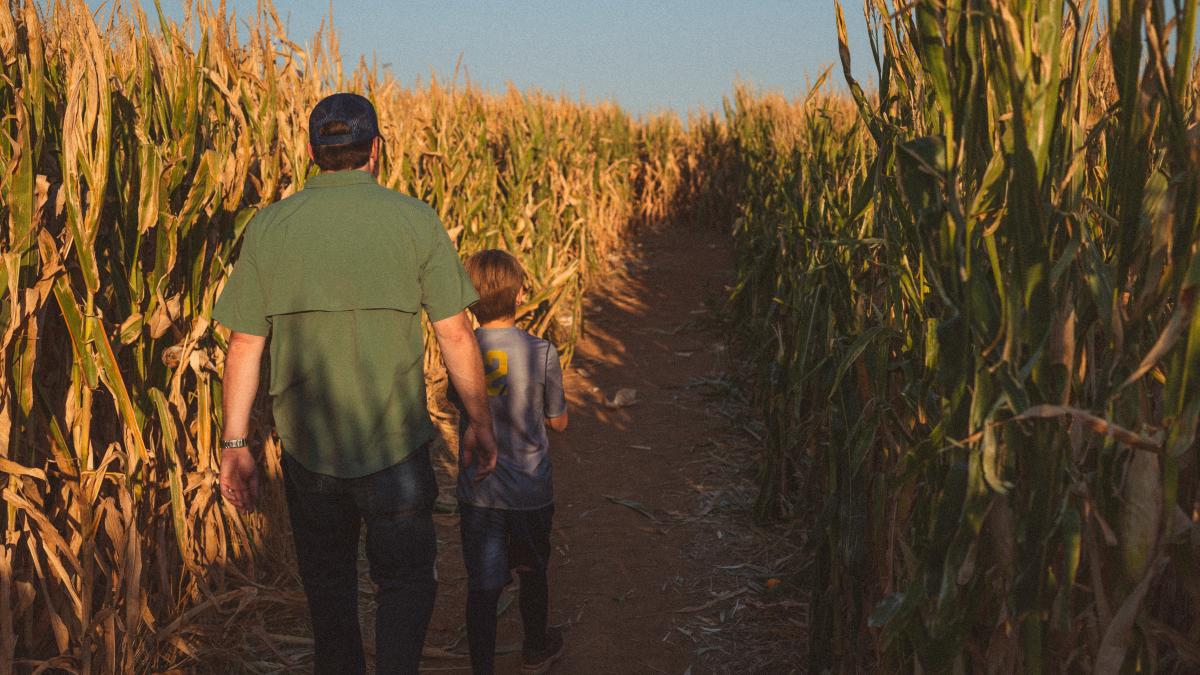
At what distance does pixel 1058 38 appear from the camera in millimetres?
1521

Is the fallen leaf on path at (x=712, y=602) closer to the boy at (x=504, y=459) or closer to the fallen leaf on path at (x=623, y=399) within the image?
the boy at (x=504, y=459)

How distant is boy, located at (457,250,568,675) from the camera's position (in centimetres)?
303

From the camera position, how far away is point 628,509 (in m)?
5.07

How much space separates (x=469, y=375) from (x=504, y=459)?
0.53 metres

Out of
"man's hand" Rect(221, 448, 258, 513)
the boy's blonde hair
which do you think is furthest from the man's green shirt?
the boy's blonde hair

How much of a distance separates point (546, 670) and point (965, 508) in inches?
85.6

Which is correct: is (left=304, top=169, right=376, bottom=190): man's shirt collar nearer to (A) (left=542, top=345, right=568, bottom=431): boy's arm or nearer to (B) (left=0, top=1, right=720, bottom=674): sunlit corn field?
(B) (left=0, top=1, right=720, bottom=674): sunlit corn field

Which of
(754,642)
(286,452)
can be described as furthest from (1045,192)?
(754,642)

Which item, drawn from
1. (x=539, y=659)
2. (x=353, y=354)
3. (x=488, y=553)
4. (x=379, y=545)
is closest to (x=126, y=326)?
(x=353, y=354)

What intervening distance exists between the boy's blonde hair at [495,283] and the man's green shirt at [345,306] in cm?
48

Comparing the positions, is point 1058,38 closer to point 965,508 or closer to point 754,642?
point 965,508

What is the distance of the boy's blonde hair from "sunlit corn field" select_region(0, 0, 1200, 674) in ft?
3.15

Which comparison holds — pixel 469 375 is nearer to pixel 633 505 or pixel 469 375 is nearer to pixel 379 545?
pixel 379 545

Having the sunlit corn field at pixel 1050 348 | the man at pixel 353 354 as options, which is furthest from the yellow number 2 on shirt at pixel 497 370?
the sunlit corn field at pixel 1050 348
